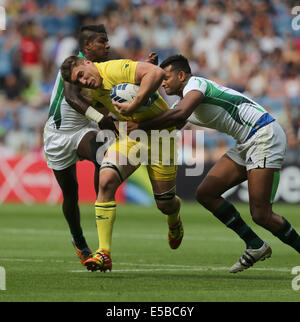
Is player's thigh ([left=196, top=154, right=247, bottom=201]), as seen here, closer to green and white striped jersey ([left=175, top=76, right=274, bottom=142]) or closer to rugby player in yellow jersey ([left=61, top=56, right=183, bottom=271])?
green and white striped jersey ([left=175, top=76, right=274, bottom=142])

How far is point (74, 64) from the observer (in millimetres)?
8992

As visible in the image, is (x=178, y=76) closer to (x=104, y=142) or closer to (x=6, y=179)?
(x=104, y=142)

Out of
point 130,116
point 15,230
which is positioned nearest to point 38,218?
point 15,230

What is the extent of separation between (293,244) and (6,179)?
13.9 meters

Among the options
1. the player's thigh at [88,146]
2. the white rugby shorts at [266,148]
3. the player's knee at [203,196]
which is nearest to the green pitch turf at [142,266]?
the player's knee at [203,196]

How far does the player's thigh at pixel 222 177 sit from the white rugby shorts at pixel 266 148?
237 millimetres

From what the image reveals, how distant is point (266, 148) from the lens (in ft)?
29.6

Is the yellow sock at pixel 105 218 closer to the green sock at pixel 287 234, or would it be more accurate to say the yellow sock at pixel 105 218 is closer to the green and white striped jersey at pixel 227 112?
the green and white striped jersey at pixel 227 112

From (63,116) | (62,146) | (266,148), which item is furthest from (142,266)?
(266,148)

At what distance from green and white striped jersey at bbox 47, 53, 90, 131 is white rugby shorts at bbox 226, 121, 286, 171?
7.87 ft

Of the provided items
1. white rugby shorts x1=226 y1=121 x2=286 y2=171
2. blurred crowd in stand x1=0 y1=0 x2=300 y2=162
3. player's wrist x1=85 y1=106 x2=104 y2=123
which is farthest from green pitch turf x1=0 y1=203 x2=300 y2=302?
blurred crowd in stand x1=0 y1=0 x2=300 y2=162

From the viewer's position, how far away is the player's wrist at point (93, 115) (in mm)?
9664

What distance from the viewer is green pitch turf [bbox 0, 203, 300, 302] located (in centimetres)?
764

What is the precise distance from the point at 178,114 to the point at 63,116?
246cm
